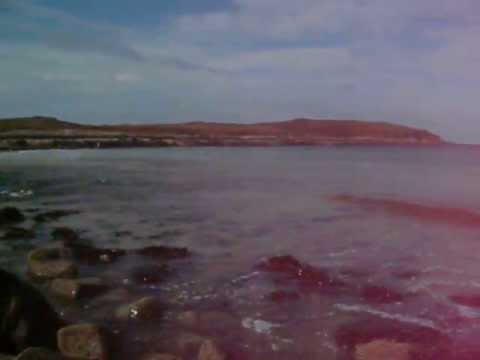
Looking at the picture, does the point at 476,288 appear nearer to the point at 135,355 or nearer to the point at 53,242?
the point at 135,355

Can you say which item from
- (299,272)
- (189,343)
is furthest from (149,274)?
(189,343)

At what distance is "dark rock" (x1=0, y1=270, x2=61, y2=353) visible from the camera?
9.41 meters

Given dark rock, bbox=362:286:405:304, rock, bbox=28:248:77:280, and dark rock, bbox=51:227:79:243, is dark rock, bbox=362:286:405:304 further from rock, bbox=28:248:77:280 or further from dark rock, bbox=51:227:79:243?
dark rock, bbox=51:227:79:243

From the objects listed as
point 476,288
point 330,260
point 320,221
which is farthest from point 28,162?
point 476,288

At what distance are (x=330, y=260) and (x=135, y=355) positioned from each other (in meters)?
9.26

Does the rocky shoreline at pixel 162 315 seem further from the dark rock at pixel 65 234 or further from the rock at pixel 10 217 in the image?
the rock at pixel 10 217

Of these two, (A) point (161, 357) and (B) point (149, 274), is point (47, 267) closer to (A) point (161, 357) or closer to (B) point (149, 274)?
(B) point (149, 274)

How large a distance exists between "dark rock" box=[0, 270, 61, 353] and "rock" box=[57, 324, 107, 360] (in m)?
0.29

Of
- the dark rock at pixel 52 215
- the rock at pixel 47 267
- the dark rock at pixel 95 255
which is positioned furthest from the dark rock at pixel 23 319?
the dark rock at pixel 52 215

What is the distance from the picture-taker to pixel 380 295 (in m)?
14.4

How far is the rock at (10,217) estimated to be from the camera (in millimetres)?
23464

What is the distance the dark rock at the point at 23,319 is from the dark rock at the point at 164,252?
24.9 feet

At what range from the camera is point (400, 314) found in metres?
13.0

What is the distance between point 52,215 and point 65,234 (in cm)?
513
